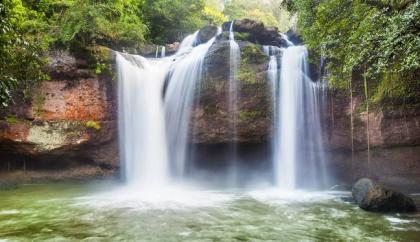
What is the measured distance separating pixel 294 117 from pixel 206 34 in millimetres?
6929

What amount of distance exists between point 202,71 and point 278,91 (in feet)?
9.11

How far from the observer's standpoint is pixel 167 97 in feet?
44.1

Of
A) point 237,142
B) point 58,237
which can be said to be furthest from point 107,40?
point 58,237

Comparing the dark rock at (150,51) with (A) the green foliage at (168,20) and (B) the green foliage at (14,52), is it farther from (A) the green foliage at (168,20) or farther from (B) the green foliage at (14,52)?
(B) the green foliage at (14,52)

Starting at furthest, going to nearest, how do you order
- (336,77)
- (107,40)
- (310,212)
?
(107,40) → (336,77) → (310,212)

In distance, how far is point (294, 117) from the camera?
498 inches

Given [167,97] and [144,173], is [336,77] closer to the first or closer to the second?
[167,97]

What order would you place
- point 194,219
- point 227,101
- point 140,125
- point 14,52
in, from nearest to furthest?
point 194,219 → point 14,52 → point 227,101 → point 140,125

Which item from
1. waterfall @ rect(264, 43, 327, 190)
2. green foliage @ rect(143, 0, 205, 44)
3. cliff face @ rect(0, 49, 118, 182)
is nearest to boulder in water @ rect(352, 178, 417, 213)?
waterfall @ rect(264, 43, 327, 190)

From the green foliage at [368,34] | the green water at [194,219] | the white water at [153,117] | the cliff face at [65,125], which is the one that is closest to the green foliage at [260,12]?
the white water at [153,117]

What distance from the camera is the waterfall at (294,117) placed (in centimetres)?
1262

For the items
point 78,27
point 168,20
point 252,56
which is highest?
point 168,20

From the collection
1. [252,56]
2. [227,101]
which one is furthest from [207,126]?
[252,56]

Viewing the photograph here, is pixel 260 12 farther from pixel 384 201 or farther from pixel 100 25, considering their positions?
pixel 384 201
